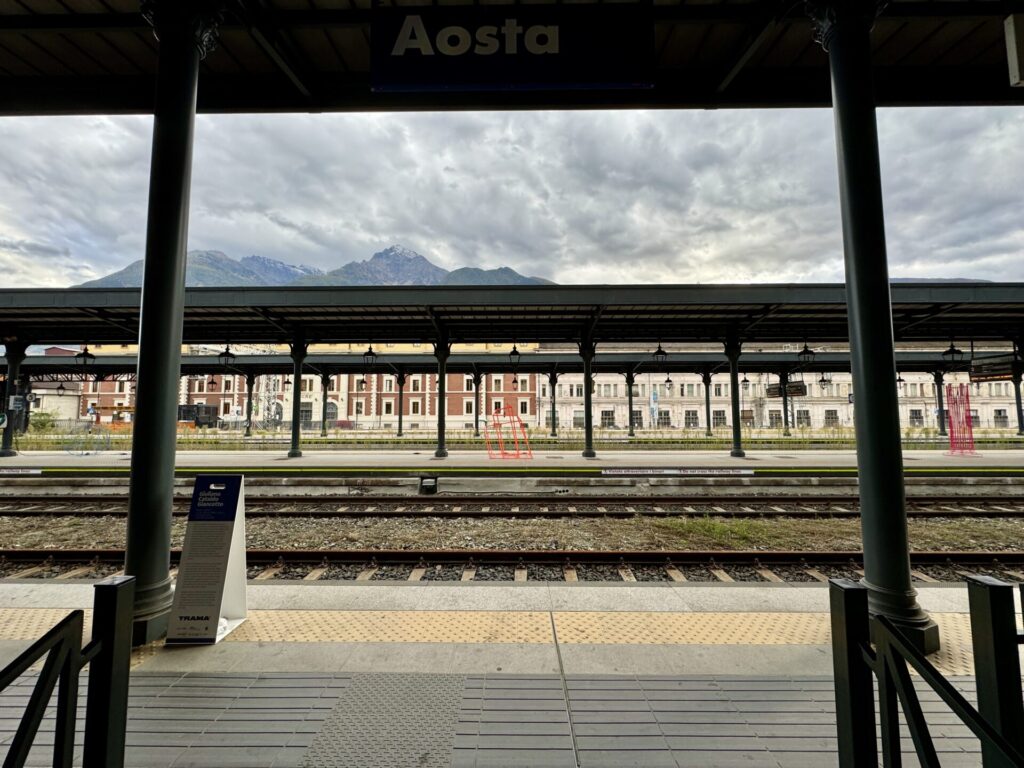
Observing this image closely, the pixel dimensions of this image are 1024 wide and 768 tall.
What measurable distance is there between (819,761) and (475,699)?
2.03 m

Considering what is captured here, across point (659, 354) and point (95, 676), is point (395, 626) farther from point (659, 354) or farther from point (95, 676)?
point (659, 354)

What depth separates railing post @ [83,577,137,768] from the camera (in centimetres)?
195

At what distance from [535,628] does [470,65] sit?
5058 mm

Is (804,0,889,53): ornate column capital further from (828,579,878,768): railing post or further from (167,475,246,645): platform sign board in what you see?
(167,475,246,645): platform sign board

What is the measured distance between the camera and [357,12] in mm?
4738

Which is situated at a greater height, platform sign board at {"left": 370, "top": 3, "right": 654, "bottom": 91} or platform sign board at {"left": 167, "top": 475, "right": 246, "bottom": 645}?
platform sign board at {"left": 370, "top": 3, "right": 654, "bottom": 91}

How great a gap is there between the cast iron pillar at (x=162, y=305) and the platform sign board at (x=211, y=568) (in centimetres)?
24

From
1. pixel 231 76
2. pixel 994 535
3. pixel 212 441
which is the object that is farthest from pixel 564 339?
pixel 212 441

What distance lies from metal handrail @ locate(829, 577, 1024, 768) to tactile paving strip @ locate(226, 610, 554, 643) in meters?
2.70

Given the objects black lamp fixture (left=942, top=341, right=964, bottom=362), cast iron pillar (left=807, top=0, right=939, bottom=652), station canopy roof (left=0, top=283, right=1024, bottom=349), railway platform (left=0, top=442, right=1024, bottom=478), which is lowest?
railway platform (left=0, top=442, right=1024, bottom=478)

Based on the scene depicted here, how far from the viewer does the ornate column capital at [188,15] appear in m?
4.48

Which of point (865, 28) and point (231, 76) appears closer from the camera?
point (865, 28)

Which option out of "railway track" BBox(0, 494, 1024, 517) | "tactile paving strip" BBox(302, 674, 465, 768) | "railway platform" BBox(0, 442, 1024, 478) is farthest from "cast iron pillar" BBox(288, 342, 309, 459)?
"tactile paving strip" BBox(302, 674, 465, 768)

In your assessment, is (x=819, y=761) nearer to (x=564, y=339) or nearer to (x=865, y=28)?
(x=865, y=28)
